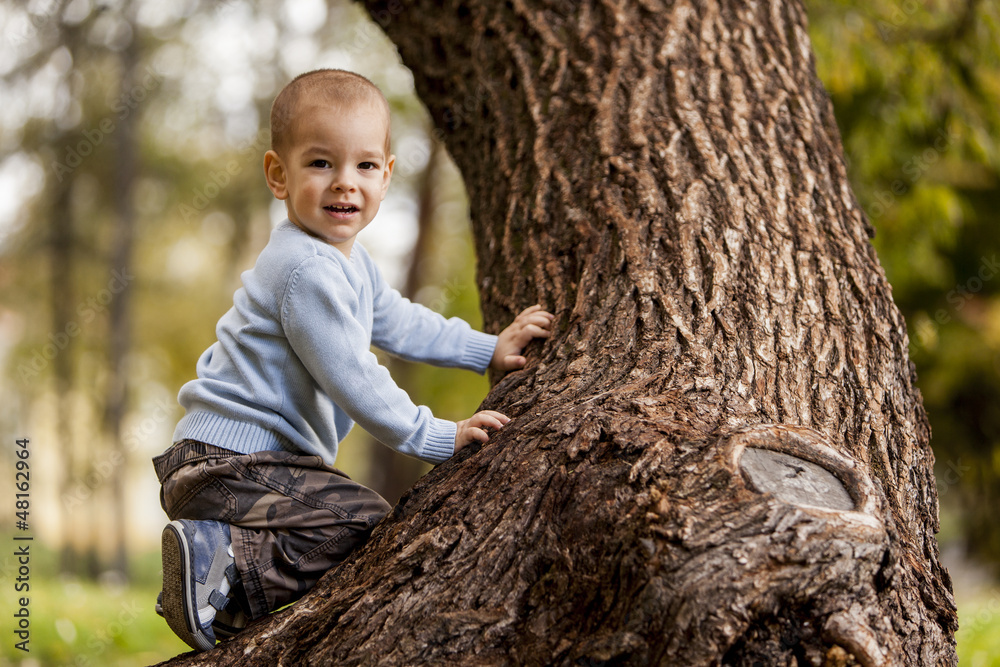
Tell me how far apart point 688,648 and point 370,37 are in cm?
1008

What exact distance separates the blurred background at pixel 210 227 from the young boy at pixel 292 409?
1.83m

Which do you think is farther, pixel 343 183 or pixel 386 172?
pixel 386 172

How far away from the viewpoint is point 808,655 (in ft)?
4.42

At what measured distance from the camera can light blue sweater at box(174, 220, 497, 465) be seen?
187cm

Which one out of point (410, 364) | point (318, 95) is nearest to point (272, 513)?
point (318, 95)

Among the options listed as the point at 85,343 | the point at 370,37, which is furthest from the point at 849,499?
the point at 85,343

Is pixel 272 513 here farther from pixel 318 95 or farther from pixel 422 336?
pixel 318 95

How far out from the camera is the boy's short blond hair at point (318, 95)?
190cm

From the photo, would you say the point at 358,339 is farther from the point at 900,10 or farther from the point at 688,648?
the point at 900,10

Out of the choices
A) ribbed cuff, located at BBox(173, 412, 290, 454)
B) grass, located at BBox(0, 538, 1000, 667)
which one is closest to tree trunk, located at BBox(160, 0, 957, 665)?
ribbed cuff, located at BBox(173, 412, 290, 454)

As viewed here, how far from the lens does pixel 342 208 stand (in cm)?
199

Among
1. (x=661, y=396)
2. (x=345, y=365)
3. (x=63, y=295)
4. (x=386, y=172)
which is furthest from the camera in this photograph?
(x=63, y=295)

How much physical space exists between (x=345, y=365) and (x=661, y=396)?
0.76m

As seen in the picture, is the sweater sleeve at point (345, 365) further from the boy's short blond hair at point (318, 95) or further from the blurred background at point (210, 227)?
the blurred background at point (210, 227)
